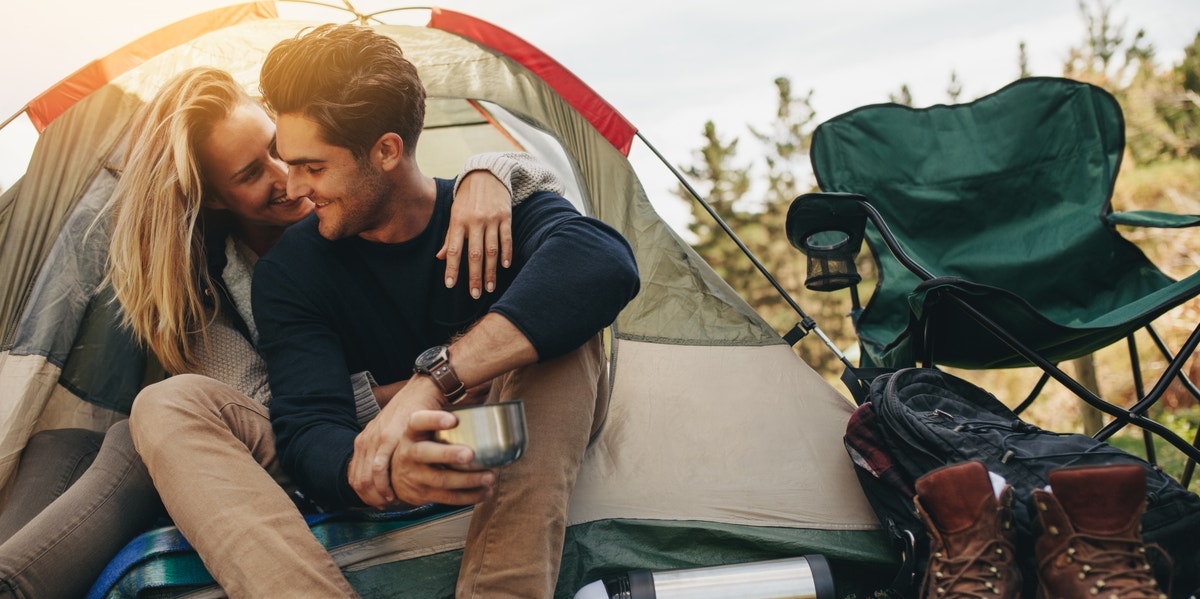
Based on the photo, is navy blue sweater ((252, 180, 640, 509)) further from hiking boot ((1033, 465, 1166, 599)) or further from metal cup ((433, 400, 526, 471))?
hiking boot ((1033, 465, 1166, 599))

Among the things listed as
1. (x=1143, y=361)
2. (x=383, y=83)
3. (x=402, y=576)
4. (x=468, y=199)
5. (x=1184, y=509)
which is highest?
(x=383, y=83)

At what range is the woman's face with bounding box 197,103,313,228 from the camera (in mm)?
2027

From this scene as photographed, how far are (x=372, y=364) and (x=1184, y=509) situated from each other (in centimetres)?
151

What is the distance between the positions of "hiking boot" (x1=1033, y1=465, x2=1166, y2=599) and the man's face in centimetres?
131

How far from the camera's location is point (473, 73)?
269 centimetres

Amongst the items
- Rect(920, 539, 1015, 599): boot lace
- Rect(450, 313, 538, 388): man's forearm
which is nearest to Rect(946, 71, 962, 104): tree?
Rect(920, 539, 1015, 599): boot lace

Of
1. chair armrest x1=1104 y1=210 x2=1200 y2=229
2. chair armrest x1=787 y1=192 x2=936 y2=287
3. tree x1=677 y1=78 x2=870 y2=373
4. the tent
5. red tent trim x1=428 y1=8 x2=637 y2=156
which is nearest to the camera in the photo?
the tent

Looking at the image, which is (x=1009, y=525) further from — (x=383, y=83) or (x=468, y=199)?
(x=383, y=83)

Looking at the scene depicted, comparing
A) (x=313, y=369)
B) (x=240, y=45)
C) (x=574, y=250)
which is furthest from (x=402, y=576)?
(x=240, y=45)

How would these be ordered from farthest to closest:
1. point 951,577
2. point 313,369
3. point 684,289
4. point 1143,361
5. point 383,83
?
point 1143,361
point 684,289
point 383,83
point 313,369
point 951,577

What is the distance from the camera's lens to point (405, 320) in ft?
6.09

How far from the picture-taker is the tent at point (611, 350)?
187 centimetres

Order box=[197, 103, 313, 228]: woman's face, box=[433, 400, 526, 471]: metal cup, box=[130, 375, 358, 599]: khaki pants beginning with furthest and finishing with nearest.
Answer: box=[197, 103, 313, 228]: woman's face
box=[130, 375, 358, 599]: khaki pants
box=[433, 400, 526, 471]: metal cup

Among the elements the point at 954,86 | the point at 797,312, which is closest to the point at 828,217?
the point at 797,312
